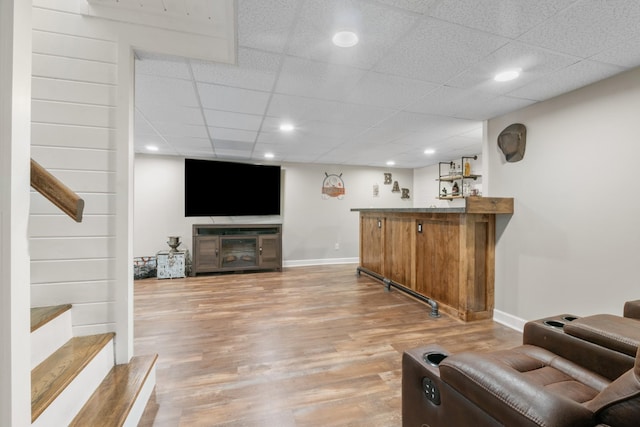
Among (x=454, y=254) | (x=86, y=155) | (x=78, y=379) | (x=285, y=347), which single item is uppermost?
(x=86, y=155)

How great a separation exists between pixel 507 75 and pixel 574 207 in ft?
4.12

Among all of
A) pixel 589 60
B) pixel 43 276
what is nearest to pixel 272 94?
pixel 43 276

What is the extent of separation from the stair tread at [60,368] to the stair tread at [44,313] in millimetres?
192

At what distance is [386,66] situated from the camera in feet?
6.68

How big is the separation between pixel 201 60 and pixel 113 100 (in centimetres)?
62

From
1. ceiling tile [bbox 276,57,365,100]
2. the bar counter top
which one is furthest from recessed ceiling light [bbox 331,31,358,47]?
the bar counter top

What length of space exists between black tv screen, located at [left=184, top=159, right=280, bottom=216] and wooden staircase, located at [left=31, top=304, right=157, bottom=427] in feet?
12.4

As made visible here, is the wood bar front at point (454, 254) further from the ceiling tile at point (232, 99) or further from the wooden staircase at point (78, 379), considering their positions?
the wooden staircase at point (78, 379)

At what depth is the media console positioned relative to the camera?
500 centimetres

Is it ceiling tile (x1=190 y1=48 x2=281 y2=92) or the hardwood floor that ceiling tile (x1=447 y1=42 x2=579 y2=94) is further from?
the hardwood floor

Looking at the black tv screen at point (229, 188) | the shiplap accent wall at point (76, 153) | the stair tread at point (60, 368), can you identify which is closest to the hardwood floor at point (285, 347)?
the stair tread at point (60, 368)

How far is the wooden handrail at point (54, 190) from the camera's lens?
Answer: 1.05 metres

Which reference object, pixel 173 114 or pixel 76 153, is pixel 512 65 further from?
pixel 173 114

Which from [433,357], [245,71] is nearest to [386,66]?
[245,71]
